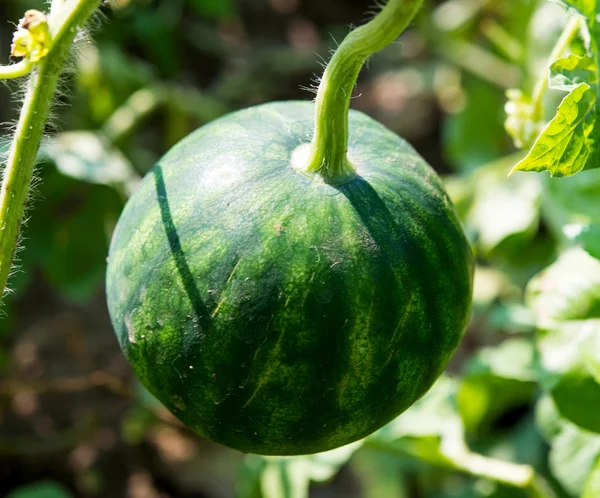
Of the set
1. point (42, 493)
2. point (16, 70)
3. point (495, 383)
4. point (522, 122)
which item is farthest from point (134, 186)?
point (16, 70)

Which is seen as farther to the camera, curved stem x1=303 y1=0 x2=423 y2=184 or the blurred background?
the blurred background

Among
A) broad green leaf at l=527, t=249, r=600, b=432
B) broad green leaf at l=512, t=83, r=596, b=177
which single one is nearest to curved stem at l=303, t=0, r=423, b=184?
broad green leaf at l=512, t=83, r=596, b=177

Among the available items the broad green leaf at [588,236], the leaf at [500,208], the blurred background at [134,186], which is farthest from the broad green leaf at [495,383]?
the broad green leaf at [588,236]

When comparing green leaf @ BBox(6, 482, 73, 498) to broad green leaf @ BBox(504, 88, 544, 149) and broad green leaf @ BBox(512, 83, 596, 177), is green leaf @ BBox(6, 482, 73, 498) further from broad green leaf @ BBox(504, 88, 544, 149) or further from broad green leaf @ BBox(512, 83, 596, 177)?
broad green leaf @ BBox(512, 83, 596, 177)

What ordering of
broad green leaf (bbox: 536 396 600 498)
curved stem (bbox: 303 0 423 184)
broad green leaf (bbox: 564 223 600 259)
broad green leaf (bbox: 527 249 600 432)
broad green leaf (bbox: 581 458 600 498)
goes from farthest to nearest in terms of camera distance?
broad green leaf (bbox: 536 396 600 498)
broad green leaf (bbox: 527 249 600 432)
broad green leaf (bbox: 581 458 600 498)
broad green leaf (bbox: 564 223 600 259)
curved stem (bbox: 303 0 423 184)

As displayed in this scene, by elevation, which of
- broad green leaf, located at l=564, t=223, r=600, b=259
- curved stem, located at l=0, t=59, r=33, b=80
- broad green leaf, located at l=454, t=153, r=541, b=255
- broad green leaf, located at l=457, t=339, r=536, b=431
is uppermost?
curved stem, located at l=0, t=59, r=33, b=80

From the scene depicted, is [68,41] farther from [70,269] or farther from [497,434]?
[497,434]

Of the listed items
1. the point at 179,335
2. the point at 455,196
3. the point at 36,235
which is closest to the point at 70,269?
the point at 36,235
